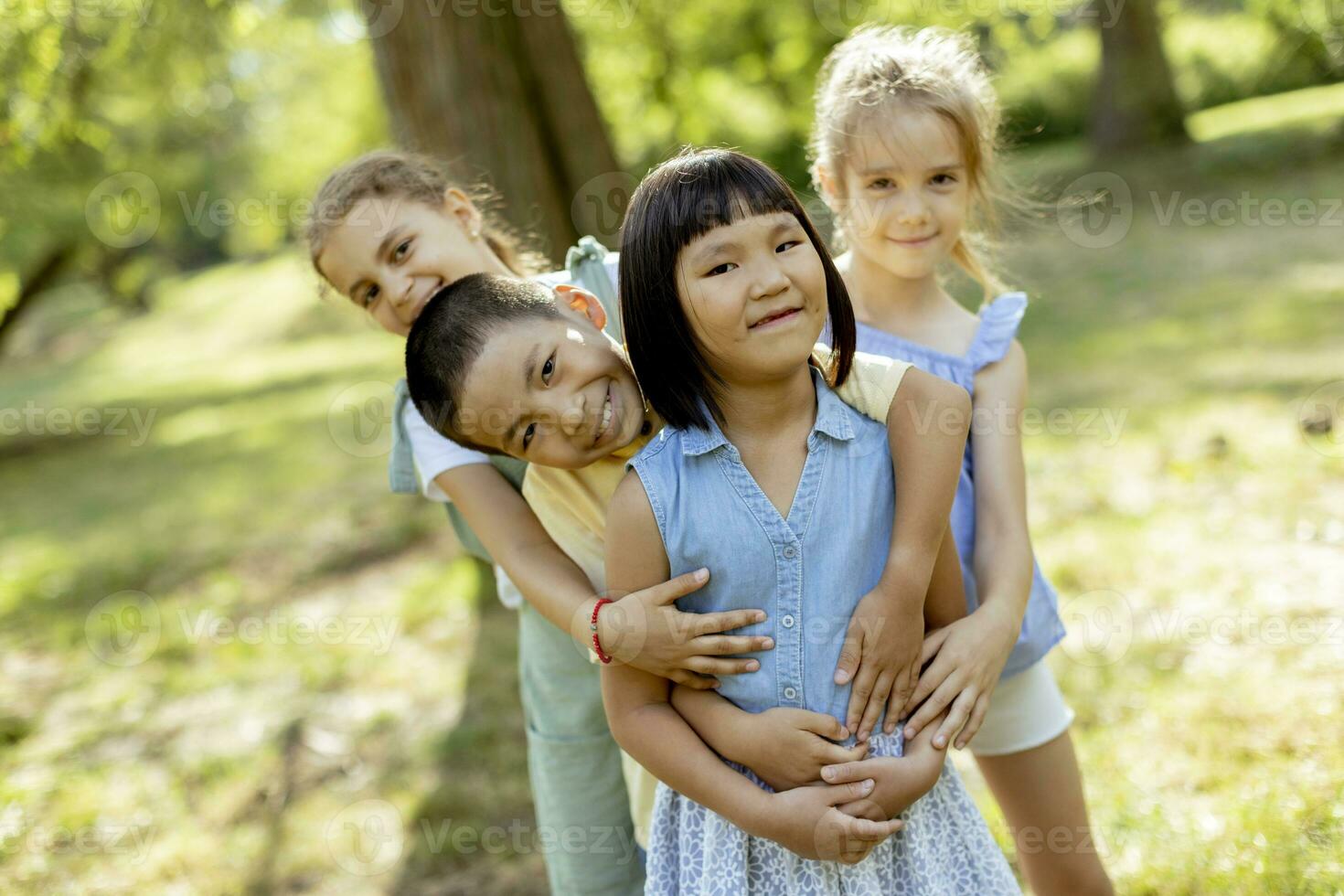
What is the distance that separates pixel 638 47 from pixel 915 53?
13.4 meters

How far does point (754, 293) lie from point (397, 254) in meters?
0.92

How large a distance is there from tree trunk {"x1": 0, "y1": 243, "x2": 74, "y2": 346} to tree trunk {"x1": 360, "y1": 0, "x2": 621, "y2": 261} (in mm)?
10102

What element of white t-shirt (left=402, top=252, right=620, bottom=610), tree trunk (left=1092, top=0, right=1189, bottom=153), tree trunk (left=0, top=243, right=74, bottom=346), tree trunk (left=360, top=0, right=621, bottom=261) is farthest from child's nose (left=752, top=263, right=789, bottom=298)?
tree trunk (left=1092, top=0, right=1189, bottom=153)

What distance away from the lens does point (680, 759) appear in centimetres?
166

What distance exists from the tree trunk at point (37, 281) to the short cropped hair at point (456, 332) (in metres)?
12.6

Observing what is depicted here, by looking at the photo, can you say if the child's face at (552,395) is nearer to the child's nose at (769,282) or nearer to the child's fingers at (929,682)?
the child's nose at (769,282)

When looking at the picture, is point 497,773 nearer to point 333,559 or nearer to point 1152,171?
point 333,559

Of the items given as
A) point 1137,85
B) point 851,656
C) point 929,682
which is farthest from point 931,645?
point 1137,85

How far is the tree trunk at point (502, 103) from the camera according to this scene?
14.0 feet

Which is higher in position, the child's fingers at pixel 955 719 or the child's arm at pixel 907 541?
the child's arm at pixel 907 541

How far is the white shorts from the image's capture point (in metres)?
2.08

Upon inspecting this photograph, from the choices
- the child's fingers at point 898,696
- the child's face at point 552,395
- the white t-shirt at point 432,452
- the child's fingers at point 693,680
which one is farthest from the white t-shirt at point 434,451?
the child's fingers at point 898,696

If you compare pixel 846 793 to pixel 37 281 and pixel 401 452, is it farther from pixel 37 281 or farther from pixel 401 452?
pixel 37 281

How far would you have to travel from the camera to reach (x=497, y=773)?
12.0ft
